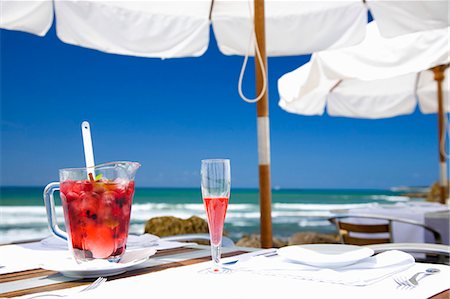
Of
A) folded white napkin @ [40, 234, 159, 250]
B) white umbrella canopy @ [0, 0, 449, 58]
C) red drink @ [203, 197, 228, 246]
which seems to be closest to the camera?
red drink @ [203, 197, 228, 246]

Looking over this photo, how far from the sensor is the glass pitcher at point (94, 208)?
1.05m

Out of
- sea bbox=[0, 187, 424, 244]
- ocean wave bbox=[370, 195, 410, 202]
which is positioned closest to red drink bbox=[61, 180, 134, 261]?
sea bbox=[0, 187, 424, 244]

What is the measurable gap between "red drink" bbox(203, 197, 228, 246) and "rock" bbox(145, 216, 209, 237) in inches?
187

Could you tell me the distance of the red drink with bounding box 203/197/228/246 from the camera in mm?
1021

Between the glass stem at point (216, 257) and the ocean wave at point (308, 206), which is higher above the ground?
the glass stem at point (216, 257)

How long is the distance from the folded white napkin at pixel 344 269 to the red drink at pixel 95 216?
264 mm

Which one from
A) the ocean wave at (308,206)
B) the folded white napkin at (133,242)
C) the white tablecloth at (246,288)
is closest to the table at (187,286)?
the white tablecloth at (246,288)

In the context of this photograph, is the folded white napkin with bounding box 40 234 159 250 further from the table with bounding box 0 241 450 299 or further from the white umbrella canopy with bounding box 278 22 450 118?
the white umbrella canopy with bounding box 278 22 450 118

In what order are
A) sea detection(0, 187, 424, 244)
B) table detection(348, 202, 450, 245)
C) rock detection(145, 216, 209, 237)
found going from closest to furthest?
table detection(348, 202, 450, 245) < rock detection(145, 216, 209, 237) < sea detection(0, 187, 424, 244)

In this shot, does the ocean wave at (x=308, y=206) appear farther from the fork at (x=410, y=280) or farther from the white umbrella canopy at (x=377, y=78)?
the fork at (x=410, y=280)

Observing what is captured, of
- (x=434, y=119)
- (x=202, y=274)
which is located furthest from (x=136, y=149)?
(x=202, y=274)

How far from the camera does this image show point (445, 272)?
3.24 ft

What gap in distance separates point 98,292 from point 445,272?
0.66 meters

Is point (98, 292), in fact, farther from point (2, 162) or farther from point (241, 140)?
point (2, 162)
